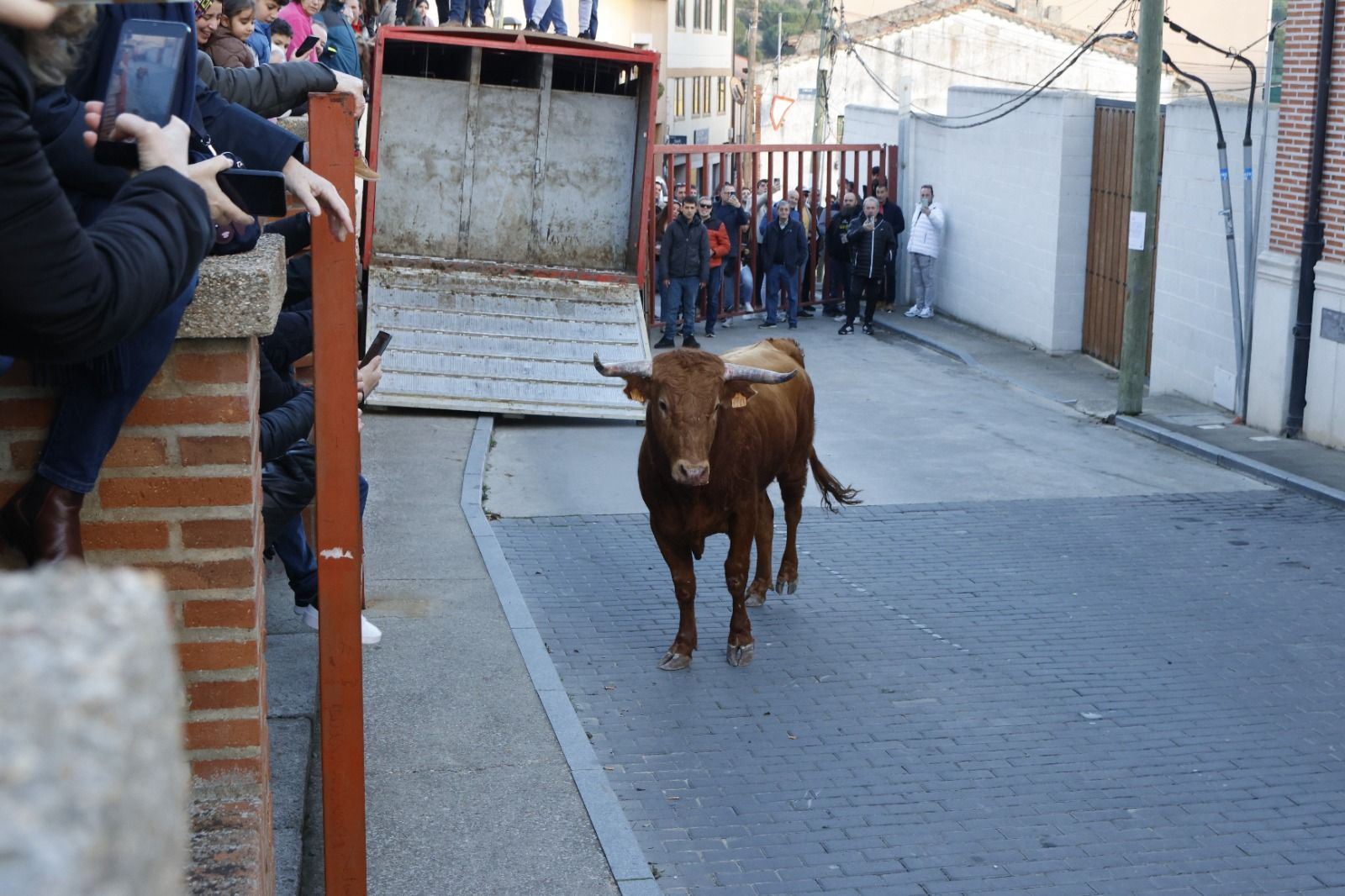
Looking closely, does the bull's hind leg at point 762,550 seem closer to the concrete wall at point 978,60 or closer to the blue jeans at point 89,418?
the blue jeans at point 89,418

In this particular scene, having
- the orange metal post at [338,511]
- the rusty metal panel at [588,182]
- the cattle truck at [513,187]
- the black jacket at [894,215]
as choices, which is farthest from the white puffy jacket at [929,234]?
the orange metal post at [338,511]

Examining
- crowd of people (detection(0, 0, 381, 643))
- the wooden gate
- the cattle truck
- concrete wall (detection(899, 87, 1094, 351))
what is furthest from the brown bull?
concrete wall (detection(899, 87, 1094, 351))

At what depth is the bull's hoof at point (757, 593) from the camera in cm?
932

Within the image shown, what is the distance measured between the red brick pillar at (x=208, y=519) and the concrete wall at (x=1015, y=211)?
19048 mm

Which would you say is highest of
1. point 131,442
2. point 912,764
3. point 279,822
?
point 131,442

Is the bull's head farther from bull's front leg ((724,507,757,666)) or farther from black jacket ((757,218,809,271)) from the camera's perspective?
black jacket ((757,218,809,271))

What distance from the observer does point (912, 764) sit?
272 inches

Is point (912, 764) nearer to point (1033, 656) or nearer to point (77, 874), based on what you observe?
point (1033, 656)

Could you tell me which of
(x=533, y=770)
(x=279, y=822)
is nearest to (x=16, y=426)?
(x=279, y=822)

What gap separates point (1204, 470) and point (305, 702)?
9941 millimetres

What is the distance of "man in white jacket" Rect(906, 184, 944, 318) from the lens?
25094 millimetres

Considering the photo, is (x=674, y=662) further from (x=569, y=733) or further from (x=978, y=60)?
(x=978, y=60)

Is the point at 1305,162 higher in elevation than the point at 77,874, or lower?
higher

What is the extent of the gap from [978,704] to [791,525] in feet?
7.68
